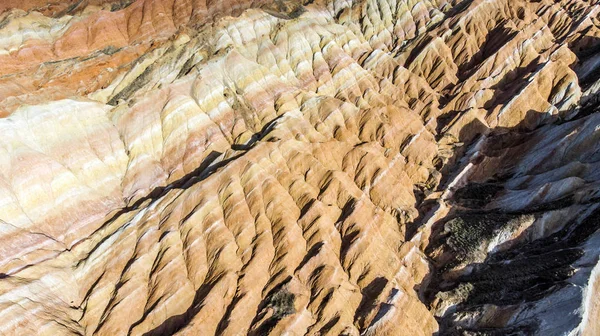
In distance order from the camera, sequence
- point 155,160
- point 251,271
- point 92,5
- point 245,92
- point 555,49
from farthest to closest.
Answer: point 92,5 < point 555,49 < point 245,92 < point 155,160 < point 251,271

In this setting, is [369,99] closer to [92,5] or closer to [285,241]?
[285,241]

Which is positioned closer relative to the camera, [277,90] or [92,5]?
[277,90]

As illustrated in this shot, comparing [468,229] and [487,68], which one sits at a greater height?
[487,68]

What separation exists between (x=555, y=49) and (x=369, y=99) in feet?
77.0

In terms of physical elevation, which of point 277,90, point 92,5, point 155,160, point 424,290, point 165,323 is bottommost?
point 424,290

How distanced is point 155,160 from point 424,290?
27034 mm

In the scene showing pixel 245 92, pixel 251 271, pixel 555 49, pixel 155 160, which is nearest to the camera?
pixel 251 271

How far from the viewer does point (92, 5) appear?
76.1 meters

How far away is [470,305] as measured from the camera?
25219 mm

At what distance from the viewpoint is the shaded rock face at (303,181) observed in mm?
25906

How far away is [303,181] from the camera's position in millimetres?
34844

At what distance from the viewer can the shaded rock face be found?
2591 centimetres

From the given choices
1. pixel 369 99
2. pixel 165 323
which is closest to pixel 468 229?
pixel 165 323

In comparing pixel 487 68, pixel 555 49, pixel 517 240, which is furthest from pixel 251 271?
pixel 555 49
